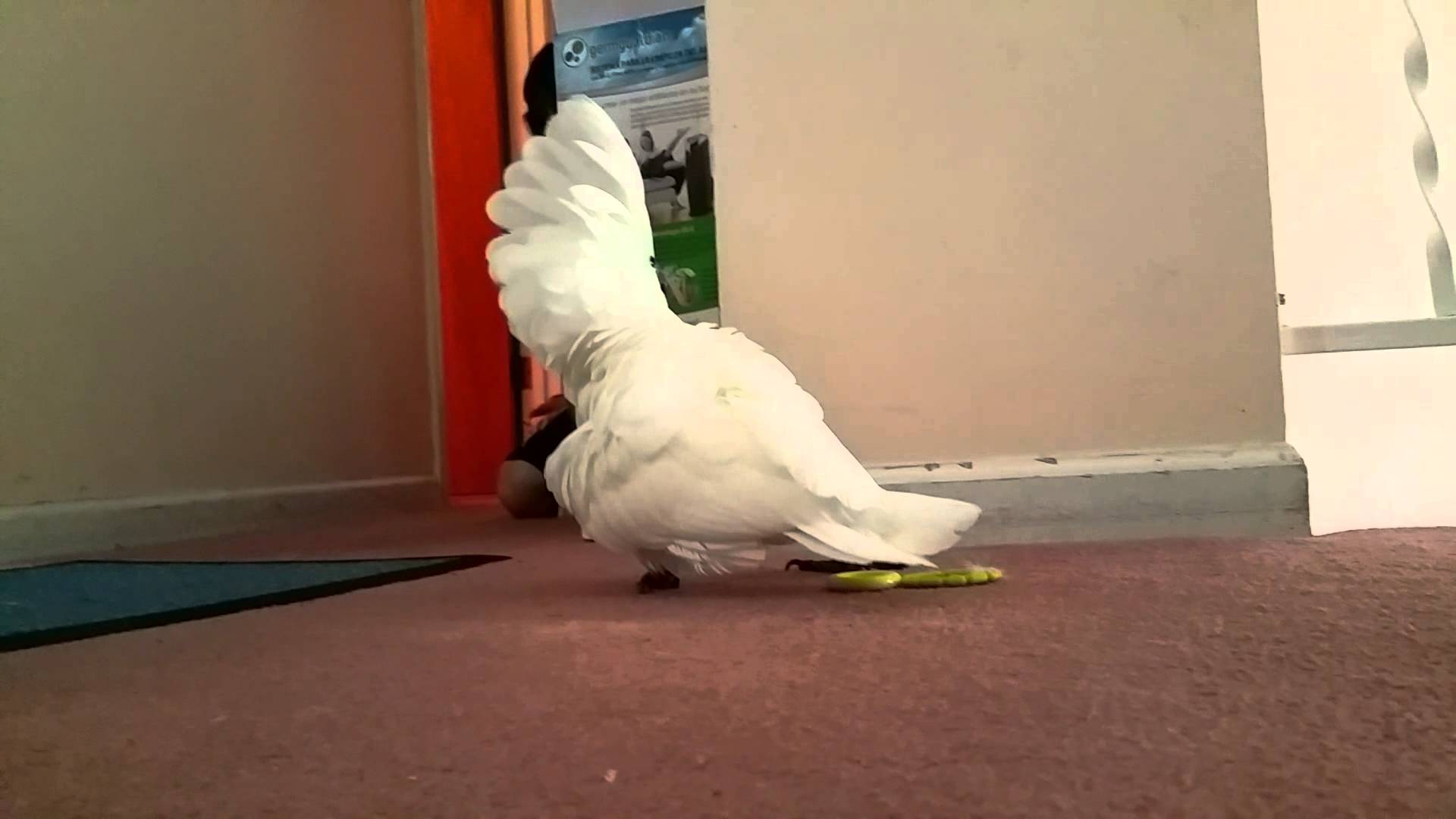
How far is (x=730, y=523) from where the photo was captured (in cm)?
77

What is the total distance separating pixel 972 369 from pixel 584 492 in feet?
1.72

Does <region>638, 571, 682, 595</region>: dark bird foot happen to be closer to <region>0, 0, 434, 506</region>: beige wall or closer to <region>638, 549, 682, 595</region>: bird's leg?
<region>638, 549, 682, 595</region>: bird's leg

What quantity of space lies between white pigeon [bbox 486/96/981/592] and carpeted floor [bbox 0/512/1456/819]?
55 mm

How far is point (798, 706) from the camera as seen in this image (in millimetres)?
495

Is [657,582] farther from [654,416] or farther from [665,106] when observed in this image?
[665,106]

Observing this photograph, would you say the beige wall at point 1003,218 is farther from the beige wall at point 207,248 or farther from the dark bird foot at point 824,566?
the beige wall at point 207,248

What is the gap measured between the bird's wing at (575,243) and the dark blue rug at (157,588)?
34 cm

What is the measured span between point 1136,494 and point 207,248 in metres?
1.67

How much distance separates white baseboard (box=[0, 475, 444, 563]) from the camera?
1635mm

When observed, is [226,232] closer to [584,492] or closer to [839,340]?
[839,340]

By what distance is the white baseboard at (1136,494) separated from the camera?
1.09 metres

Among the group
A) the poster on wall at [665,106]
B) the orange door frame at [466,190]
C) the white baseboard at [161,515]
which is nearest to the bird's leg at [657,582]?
the poster on wall at [665,106]

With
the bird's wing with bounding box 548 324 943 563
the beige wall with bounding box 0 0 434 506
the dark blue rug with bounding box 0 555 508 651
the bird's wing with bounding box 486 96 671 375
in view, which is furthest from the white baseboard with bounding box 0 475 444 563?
the bird's wing with bounding box 548 324 943 563

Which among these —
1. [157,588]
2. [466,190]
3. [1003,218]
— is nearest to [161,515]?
[157,588]
